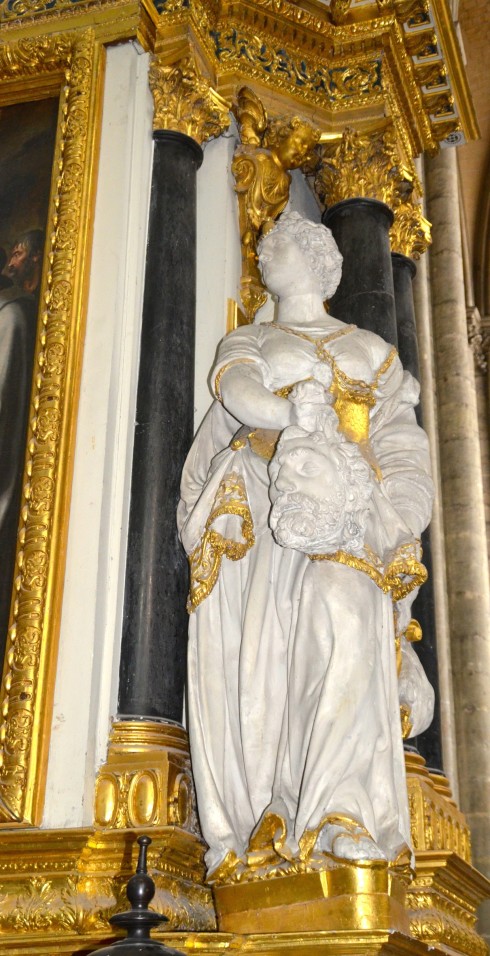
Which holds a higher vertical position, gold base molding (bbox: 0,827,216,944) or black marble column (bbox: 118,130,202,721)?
black marble column (bbox: 118,130,202,721)

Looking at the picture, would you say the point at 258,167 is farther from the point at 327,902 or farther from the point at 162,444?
the point at 327,902

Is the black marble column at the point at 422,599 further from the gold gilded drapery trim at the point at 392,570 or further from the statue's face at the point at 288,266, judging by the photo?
the statue's face at the point at 288,266

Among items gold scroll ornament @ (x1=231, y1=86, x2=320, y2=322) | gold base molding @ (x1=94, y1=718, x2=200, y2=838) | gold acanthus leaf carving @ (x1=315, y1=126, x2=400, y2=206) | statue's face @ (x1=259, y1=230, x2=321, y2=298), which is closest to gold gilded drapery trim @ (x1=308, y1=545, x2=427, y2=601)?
gold base molding @ (x1=94, y1=718, x2=200, y2=838)

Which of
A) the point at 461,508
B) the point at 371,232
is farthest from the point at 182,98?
the point at 461,508

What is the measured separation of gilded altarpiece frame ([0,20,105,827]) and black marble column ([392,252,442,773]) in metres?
1.95

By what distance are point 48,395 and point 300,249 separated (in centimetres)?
123

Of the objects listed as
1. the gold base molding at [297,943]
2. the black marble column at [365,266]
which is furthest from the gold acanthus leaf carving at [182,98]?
the gold base molding at [297,943]

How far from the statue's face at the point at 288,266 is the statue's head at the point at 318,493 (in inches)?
40.6

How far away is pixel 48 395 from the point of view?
201 inches

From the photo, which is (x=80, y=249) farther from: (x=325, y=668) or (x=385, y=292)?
(x=325, y=668)

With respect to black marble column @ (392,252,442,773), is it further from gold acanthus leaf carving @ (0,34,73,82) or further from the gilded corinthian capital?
gold acanthus leaf carving @ (0,34,73,82)

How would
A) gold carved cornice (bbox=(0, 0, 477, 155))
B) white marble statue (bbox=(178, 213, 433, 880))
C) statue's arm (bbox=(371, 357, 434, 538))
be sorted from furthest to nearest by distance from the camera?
gold carved cornice (bbox=(0, 0, 477, 155)), statue's arm (bbox=(371, 357, 434, 538)), white marble statue (bbox=(178, 213, 433, 880))

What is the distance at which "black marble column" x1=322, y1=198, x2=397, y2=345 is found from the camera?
6082 mm

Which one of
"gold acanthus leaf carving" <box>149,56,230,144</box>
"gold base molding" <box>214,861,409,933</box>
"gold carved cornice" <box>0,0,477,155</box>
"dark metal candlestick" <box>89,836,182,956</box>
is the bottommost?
"dark metal candlestick" <box>89,836,182,956</box>
